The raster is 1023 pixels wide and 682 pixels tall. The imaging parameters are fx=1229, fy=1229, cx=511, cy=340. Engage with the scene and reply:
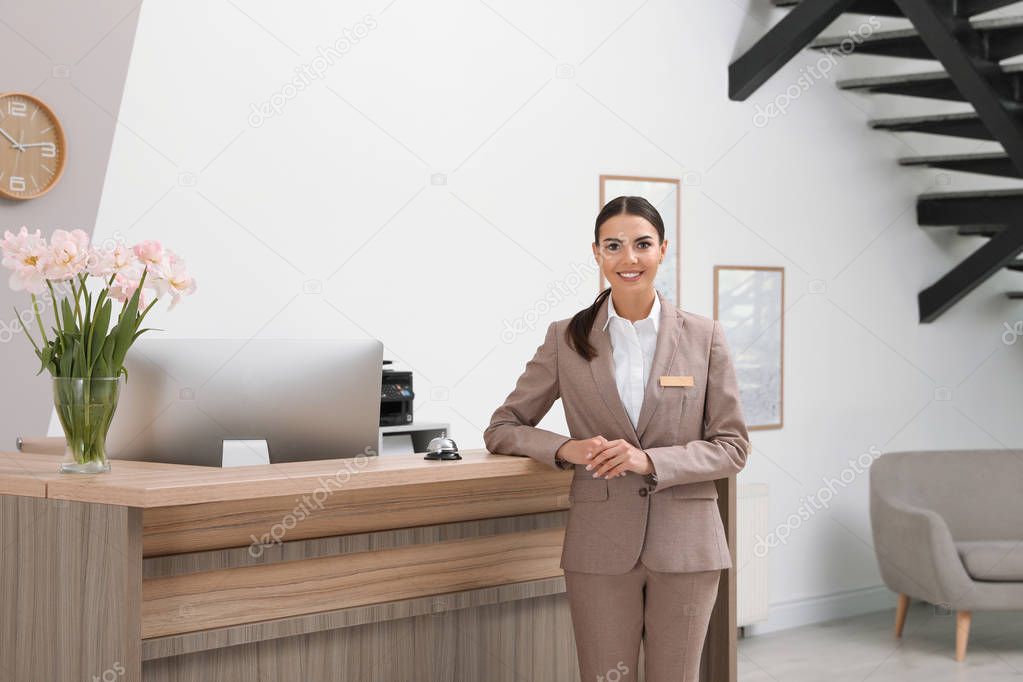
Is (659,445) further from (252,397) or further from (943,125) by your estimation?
(943,125)

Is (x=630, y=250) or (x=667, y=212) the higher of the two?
(x=667, y=212)

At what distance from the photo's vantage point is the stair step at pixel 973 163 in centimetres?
627

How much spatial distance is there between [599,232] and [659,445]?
20.7 inches

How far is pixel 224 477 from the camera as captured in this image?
94.9 inches

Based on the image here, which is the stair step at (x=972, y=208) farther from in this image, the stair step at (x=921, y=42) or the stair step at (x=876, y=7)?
the stair step at (x=876, y=7)

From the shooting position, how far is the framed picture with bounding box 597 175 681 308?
5.75 meters

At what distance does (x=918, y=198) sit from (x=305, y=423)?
517 cm

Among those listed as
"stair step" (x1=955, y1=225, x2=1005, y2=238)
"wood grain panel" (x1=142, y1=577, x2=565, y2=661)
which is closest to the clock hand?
"wood grain panel" (x1=142, y1=577, x2=565, y2=661)

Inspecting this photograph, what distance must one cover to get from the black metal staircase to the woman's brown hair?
3.30m

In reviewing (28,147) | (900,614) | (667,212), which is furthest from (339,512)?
(900,614)

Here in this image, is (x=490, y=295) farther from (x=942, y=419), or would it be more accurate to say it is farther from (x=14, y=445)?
(x=942, y=419)

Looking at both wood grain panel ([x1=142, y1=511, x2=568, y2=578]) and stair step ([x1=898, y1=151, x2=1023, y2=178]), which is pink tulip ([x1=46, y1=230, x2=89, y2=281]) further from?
stair step ([x1=898, y1=151, x2=1023, y2=178])

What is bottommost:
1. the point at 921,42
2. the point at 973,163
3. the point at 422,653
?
the point at 422,653

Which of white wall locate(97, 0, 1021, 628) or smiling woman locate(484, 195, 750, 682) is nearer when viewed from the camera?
smiling woman locate(484, 195, 750, 682)
